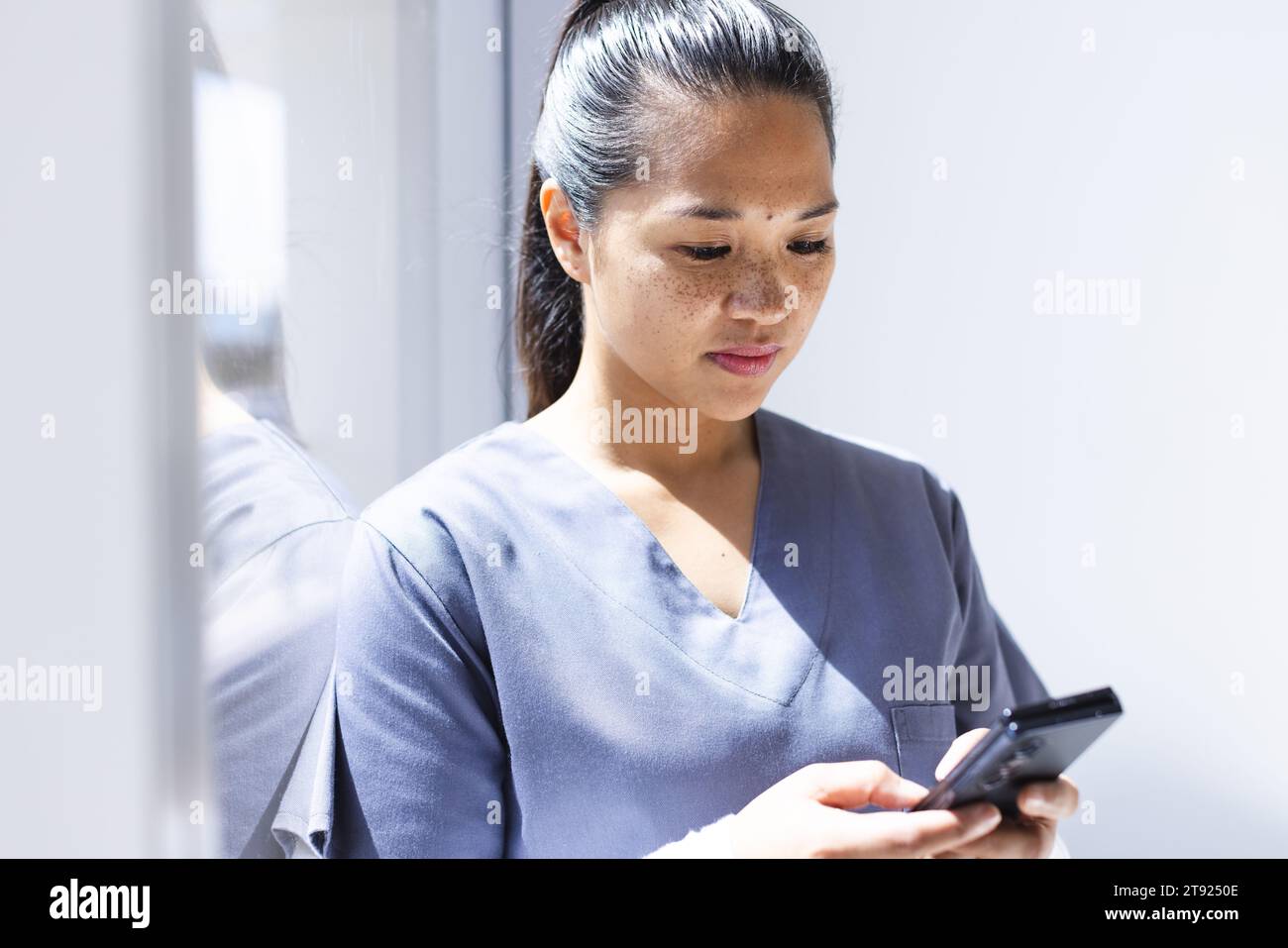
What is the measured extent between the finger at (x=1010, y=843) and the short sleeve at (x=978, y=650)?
167 millimetres

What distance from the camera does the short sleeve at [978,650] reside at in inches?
29.5

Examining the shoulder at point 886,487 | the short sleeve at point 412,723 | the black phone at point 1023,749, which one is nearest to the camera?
the black phone at point 1023,749

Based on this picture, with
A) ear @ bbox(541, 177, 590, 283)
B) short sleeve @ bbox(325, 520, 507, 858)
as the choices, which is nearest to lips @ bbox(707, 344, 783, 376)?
ear @ bbox(541, 177, 590, 283)

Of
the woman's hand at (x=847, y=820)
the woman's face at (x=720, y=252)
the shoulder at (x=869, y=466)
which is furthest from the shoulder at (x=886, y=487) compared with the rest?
the woman's hand at (x=847, y=820)

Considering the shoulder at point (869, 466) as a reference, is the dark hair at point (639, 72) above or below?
above

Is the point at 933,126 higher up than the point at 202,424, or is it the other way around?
the point at 933,126

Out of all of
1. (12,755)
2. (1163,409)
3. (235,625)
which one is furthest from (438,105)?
(1163,409)

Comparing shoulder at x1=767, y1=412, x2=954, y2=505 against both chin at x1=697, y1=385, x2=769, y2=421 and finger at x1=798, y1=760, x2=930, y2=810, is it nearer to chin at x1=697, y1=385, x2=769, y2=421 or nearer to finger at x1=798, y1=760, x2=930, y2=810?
chin at x1=697, y1=385, x2=769, y2=421

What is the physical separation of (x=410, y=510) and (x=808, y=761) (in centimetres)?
29

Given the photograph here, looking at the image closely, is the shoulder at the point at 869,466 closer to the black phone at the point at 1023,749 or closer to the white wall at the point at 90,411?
the black phone at the point at 1023,749

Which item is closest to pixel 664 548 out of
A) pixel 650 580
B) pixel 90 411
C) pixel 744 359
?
pixel 650 580

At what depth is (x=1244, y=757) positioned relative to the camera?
2.98 ft

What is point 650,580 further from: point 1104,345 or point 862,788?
point 1104,345
